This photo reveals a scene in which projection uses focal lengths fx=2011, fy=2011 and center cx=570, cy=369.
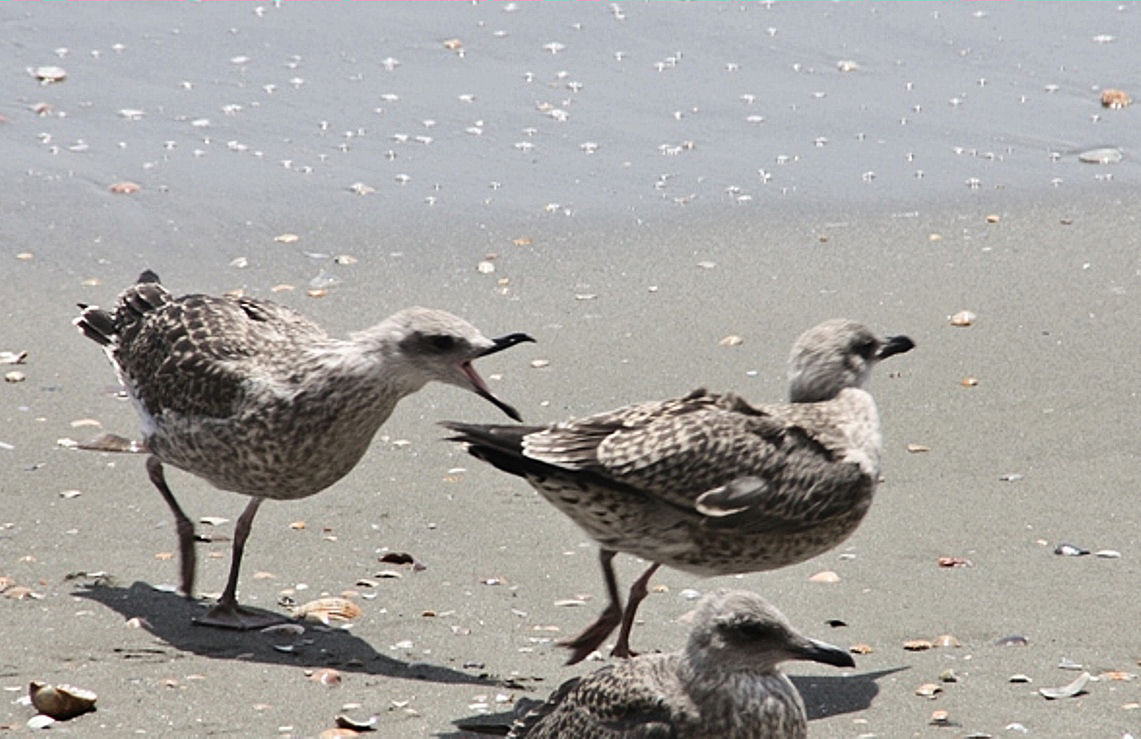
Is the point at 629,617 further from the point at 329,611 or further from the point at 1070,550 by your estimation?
the point at 1070,550

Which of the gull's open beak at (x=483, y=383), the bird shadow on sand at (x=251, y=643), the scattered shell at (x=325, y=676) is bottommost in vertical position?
the bird shadow on sand at (x=251, y=643)

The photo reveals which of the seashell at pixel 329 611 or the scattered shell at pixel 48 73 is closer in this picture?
the seashell at pixel 329 611

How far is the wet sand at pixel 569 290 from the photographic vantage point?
6.73m

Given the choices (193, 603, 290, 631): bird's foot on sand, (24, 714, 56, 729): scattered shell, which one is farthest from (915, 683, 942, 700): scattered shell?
(24, 714, 56, 729): scattered shell

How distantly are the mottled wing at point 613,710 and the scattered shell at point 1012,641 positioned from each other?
5.90 ft

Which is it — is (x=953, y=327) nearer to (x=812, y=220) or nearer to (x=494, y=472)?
(x=812, y=220)

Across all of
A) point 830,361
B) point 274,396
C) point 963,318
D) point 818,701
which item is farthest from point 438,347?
point 963,318

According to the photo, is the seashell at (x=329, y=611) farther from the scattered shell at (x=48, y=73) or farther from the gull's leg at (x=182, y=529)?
the scattered shell at (x=48, y=73)

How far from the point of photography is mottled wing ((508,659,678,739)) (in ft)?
17.4

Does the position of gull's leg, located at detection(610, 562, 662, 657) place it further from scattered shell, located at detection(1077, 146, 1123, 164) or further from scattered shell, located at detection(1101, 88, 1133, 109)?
scattered shell, located at detection(1101, 88, 1133, 109)

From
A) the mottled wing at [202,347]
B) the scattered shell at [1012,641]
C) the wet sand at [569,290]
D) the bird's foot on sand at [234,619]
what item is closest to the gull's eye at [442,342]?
the mottled wing at [202,347]

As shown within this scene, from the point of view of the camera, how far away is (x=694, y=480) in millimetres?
6488

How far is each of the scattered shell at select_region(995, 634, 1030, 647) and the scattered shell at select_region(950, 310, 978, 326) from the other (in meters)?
3.11

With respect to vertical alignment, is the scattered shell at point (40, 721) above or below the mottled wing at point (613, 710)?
below
